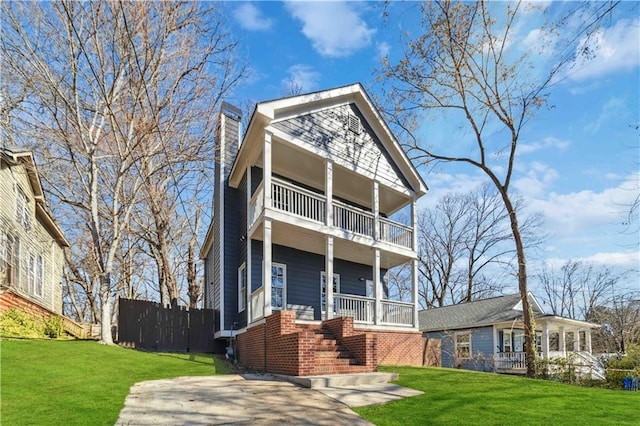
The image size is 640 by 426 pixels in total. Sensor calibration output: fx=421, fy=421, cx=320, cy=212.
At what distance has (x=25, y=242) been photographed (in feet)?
54.4

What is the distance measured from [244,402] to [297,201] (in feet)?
22.3

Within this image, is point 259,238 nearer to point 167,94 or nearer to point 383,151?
point 383,151

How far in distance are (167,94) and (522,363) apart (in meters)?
20.1

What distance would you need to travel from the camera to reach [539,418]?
20.1 feet

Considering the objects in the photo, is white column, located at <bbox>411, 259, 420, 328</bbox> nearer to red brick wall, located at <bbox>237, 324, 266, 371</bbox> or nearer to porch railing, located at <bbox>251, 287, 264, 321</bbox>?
porch railing, located at <bbox>251, 287, 264, 321</bbox>

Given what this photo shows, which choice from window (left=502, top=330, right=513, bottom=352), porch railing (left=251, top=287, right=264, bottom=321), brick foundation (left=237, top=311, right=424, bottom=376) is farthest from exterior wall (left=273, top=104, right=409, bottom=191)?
window (left=502, top=330, right=513, bottom=352)

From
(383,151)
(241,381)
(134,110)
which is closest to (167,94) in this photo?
(134,110)

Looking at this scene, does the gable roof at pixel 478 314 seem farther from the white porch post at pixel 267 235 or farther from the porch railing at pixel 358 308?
the white porch post at pixel 267 235

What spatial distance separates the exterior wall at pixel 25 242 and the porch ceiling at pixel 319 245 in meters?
8.67

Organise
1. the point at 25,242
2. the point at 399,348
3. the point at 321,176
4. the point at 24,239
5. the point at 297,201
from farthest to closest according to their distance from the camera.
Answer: the point at 25,242 < the point at 24,239 < the point at 321,176 < the point at 399,348 < the point at 297,201

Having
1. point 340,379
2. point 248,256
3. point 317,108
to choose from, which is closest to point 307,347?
point 340,379

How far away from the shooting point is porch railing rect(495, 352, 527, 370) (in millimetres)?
20734

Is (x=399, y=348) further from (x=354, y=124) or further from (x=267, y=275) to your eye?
(x=354, y=124)

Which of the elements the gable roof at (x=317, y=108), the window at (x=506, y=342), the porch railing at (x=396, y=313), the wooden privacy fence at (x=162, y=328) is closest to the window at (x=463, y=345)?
the window at (x=506, y=342)
